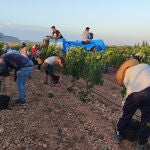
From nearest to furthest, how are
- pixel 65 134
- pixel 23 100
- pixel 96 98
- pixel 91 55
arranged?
pixel 65 134
pixel 23 100
pixel 96 98
pixel 91 55

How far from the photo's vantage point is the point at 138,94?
704cm

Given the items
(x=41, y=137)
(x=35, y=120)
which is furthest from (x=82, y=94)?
(x=41, y=137)

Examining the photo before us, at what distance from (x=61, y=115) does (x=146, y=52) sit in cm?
795

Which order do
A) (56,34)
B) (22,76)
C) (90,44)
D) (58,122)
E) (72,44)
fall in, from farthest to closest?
(90,44), (72,44), (56,34), (22,76), (58,122)

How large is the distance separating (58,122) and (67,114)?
803mm

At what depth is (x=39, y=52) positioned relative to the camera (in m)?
18.2

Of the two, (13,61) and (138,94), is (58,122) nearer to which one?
(13,61)

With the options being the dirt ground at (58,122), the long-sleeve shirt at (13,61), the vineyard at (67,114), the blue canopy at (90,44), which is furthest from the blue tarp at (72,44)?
the long-sleeve shirt at (13,61)

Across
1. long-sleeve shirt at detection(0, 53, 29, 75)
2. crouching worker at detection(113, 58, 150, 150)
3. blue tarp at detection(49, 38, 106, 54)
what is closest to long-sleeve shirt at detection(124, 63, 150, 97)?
crouching worker at detection(113, 58, 150, 150)

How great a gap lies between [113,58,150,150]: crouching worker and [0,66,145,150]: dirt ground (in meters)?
0.61

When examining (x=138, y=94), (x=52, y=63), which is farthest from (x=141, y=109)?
(x=52, y=63)

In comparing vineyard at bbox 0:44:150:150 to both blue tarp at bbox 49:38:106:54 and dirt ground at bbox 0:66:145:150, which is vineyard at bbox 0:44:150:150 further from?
blue tarp at bbox 49:38:106:54

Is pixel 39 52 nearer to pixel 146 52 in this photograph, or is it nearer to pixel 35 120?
pixel 146 52

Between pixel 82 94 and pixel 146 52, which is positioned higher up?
pixel 146 52
